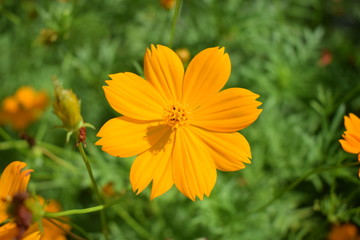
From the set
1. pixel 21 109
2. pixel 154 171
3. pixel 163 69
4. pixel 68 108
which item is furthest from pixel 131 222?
pixel 21 109

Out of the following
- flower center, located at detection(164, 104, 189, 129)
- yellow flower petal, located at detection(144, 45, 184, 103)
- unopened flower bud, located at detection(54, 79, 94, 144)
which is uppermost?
yellow flower petal, located at detection(144, 45, 184, 103)

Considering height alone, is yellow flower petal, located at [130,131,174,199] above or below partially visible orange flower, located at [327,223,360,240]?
above

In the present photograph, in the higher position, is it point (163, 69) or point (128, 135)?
point (163, 69)

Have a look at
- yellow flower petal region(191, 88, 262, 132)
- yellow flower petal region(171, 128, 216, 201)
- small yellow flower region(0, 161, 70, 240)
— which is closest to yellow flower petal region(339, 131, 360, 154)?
yellow flower petal region(191, 88, 262, 132)

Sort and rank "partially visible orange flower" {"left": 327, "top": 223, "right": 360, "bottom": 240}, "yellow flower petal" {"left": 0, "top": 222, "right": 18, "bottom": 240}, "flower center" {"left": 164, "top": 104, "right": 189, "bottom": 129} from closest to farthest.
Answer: "yellow flower petal" {"left": 0, "top": 222, "right": 18, "bottom": 240}
"flower center" {"left": 164, "top": 104, "right": 189, "bottom": 129}
"partially visible orange flower" {"left": 327, "top": 223, "right": 360, "bottom": 240}

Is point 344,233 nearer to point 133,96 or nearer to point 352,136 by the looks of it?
point 352,136

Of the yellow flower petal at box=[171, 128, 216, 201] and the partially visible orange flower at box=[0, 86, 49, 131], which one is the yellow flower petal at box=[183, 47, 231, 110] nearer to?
the yellow flower petal at box=[171, 128, 216, 201]

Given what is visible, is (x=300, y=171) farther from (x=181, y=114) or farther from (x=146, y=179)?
(x=146, y=179)
